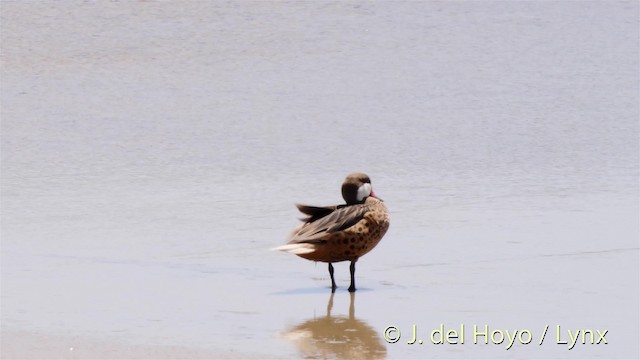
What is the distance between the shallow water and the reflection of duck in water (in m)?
0.01

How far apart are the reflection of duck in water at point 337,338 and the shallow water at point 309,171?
0.01 metres

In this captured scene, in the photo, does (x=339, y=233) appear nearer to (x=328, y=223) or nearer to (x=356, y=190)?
(x=328, y=223)

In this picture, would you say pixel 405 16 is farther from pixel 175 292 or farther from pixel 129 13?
pixel 175 292

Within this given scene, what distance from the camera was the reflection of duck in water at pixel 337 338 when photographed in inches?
187

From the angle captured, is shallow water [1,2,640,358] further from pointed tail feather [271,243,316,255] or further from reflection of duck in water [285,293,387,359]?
pointed tail feather [271,243,316,255]

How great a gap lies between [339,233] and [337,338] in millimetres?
1133

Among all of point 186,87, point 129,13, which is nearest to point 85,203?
point 186,87

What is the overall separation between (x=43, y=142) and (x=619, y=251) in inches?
159

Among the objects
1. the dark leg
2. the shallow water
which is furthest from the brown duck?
the shallow water

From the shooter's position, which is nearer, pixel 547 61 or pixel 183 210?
pixel 183 210

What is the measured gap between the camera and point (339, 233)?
6094mm

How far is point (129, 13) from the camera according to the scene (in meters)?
11.8

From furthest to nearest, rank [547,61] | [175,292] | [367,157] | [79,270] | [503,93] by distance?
1. [547,61]
2. [503,93]
3. [367,157]
4. [79,270]
5. [175,292]

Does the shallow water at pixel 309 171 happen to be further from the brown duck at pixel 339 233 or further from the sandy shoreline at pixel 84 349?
the brown duck at pixel 339 233
